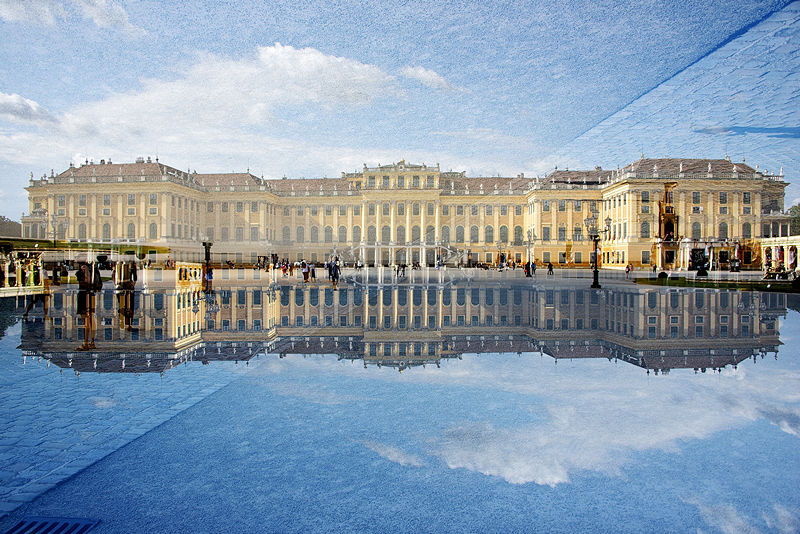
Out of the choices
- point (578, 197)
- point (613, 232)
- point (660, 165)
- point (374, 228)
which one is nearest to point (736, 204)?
point (660, 165)

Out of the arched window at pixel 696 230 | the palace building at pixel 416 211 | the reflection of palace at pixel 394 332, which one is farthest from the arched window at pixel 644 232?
the reflection of palace at pixel 394 332

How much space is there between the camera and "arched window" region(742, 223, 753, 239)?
46062 mm

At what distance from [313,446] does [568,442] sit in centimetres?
147

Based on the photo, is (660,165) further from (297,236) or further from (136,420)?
(136,420)

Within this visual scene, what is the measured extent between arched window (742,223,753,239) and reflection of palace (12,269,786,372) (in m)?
40.8

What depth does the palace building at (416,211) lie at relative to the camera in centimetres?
4659

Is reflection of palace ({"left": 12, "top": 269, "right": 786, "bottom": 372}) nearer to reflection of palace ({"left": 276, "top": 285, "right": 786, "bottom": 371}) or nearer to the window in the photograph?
reflection of palace ({"left": 276, "top": 285, "right": 786, "bottom": 371})

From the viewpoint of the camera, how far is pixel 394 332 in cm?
740

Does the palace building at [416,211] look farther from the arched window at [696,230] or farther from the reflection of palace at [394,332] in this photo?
the reflection of palace at [394,332]

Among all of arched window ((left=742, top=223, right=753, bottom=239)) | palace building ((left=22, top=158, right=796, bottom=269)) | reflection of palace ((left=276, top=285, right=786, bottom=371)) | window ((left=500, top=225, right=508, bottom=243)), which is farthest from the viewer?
window ((left=500, top=225, right=508, bottom=243))

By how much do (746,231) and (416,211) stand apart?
30048 mm

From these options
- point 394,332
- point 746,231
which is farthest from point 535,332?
point 746,231

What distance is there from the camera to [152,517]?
2266 millimetres

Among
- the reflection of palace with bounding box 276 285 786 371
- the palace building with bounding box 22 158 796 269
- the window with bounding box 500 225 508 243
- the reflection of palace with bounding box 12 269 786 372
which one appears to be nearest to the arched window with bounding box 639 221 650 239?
the palace building with bounding box 22 158 796 269
